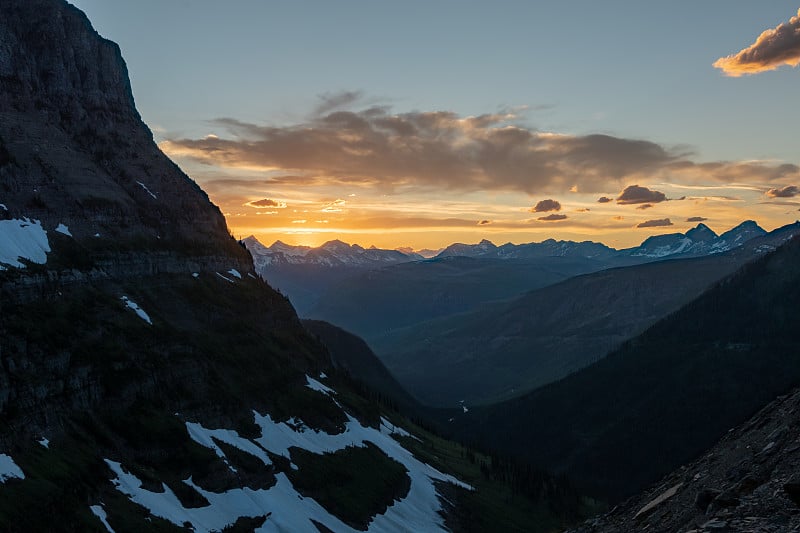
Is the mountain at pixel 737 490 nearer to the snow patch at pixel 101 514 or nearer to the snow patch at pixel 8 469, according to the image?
the snow patch at pixel 101 514

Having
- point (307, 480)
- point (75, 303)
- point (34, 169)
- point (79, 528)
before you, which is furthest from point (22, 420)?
point (34, 169)

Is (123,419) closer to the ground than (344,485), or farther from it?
farther from it

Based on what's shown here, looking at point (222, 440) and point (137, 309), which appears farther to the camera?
point (137, 309)

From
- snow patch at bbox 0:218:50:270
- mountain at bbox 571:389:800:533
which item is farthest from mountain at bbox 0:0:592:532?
mountain at bbox 571:389:800:533

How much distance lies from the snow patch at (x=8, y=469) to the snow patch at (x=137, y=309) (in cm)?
7893

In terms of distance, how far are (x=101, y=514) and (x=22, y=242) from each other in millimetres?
89424

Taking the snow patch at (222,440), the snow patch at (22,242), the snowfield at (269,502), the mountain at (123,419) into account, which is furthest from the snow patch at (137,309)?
the snowfield at (269,502)

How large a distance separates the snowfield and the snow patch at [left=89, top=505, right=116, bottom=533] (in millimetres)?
10968

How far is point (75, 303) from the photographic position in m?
159

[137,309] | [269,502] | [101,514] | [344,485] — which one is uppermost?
[137,309]

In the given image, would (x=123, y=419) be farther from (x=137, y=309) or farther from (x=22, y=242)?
(x=22, y=242)

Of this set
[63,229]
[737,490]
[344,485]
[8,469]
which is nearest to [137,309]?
[63,229]

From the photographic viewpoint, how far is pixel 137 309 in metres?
181

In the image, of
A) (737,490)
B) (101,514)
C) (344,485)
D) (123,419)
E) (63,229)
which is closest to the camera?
(737,490)
